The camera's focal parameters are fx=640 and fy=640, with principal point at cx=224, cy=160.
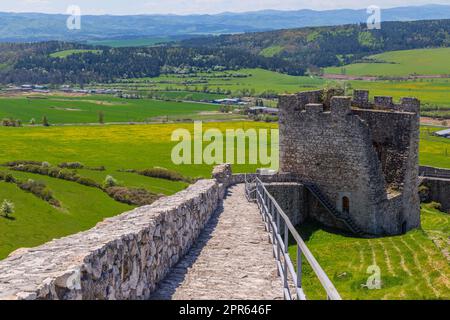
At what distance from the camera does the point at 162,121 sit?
4894 inches

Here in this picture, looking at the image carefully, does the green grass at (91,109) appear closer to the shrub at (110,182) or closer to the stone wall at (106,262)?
the shrub at (110,182)

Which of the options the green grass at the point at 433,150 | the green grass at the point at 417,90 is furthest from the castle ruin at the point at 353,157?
the green grass at the point at 417,90

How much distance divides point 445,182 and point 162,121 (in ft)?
281

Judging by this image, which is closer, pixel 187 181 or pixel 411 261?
pixel 411 261

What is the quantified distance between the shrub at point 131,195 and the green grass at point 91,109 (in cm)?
6927

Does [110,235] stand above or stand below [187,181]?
above

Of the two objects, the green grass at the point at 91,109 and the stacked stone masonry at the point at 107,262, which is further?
the green grass at the point at 91,109

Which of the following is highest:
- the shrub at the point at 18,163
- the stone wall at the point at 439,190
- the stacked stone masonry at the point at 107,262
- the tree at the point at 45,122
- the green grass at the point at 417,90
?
the stacked stone masonry at the point at 107,262

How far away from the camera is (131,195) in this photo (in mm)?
53438

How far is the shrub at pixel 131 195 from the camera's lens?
170 ft

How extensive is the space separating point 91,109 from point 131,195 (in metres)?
95.0
